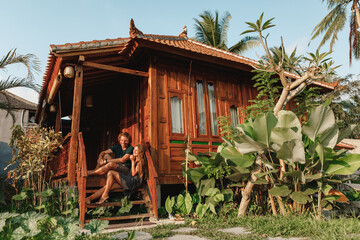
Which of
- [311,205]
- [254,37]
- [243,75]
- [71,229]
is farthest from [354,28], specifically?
[71,229]

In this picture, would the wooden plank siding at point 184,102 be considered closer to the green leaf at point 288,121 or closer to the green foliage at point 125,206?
Answer: the green foliage at point 125,206

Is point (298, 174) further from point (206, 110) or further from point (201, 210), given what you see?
point (206, 110)

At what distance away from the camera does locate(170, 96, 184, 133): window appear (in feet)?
21.2

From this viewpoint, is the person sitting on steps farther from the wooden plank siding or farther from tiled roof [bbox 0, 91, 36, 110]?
tiled roof [bbox 0, 91, 36, 110]

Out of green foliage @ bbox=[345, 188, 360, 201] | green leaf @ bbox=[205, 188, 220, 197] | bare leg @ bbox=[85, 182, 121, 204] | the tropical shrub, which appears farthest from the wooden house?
green foliage @ bbox=[345, 188, 360, 201]

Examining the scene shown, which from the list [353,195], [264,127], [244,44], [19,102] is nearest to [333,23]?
[244,44]

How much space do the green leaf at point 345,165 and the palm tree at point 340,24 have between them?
49.8ft

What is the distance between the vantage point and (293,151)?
13.8 ft

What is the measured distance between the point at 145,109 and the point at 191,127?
4.01ft

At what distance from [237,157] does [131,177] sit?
2.06m

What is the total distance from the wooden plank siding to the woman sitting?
669 mm

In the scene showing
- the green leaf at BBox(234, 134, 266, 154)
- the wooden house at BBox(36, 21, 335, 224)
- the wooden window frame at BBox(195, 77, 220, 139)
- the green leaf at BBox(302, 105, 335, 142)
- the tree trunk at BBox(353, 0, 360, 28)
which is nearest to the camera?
the green leaf at BBox(302, 105, 335, 142)

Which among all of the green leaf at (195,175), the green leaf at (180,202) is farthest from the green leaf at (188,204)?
the green leaf at (195,175)

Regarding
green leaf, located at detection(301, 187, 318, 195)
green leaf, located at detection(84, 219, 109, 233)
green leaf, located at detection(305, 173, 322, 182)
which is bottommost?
green leaf, located at detection(84, 219, 109, 233)
